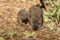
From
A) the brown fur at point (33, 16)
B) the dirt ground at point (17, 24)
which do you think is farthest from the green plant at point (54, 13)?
the dirt ground at point (17, 24)

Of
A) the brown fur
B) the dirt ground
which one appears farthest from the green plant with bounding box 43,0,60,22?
the dirt ground

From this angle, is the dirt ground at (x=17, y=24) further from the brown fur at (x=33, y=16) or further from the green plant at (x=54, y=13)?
the green plant at (x=54, y=13)

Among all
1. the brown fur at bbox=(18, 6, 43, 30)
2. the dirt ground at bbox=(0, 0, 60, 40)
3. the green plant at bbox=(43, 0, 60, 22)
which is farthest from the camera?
the green plant at bbox=(43, 0, 60, 22)

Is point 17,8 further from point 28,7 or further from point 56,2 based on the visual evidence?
point 56,2

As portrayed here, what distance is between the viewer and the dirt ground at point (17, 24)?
7051mm

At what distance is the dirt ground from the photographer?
278 inches

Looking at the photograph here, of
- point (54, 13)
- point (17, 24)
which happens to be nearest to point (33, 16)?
point (17, 24)

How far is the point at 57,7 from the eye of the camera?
770 cm

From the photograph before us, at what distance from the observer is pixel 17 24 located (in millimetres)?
7535

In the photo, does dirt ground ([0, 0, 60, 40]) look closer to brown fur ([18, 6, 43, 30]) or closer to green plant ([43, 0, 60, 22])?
brown fur ([18, 6, 43, 30])

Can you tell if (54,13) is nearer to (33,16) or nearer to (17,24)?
(33,16)

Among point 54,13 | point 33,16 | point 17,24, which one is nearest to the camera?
point 33,16

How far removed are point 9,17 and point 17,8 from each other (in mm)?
617

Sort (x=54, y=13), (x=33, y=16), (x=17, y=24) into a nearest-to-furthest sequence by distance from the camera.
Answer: (x=33, y=16) < (x=17, y=24) < (x=54, y=13)
